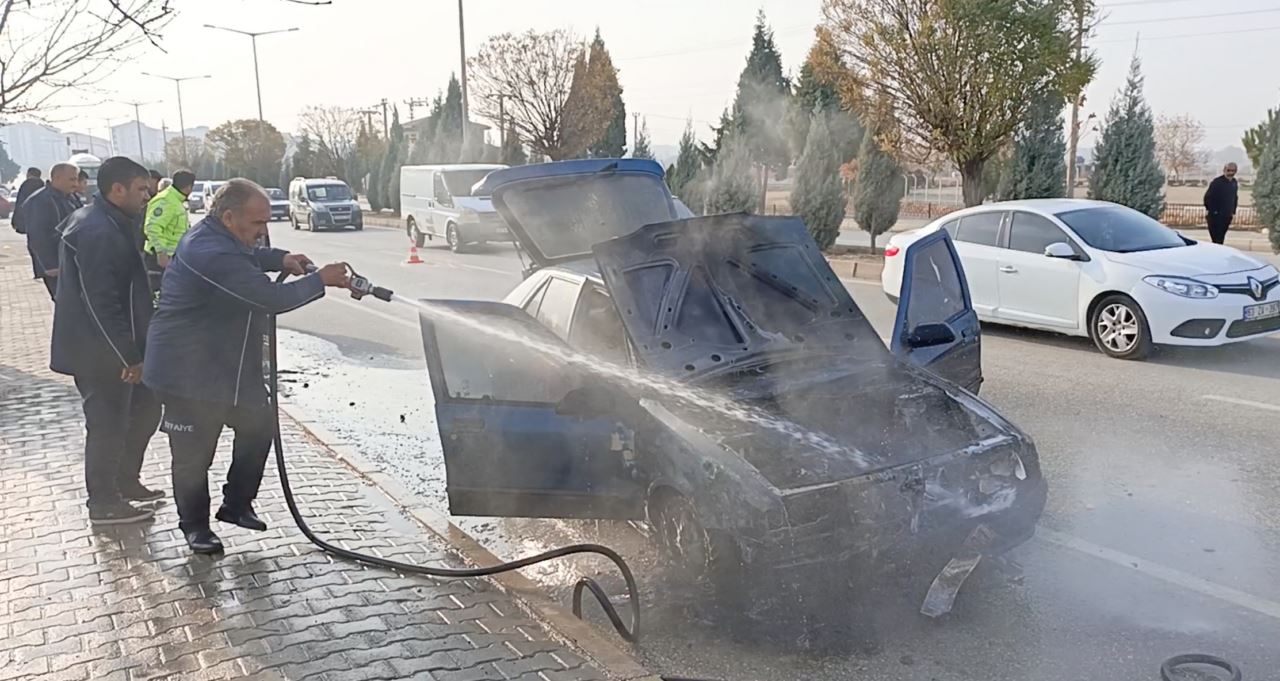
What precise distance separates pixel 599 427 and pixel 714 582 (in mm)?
840

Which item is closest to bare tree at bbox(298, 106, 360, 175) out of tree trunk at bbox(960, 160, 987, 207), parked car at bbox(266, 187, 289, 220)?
parked car at bbox(266, 187, 289, 220)

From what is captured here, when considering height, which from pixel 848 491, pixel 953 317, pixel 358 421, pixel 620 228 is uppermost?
pixel 620 228

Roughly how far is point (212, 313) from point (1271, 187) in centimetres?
1789

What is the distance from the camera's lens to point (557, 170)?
242 inches

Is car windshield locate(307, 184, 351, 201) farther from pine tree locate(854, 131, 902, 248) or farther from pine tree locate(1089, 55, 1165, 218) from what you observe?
pine tree locate(1089, 55, 1165, 218)

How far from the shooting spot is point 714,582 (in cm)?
394

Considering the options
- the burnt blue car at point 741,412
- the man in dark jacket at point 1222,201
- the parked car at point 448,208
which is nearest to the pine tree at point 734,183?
the parked car at point 448,208

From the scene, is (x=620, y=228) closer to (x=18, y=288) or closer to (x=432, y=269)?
(x=432, y=269)

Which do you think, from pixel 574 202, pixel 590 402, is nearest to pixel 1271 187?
pixel 574 202

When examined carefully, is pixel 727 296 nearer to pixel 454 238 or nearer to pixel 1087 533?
pixel 1087 533

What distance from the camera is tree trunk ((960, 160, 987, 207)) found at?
17.1 meters

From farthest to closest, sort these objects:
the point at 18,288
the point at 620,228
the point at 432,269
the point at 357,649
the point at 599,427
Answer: the point at 432,269 < the point at 18,288 < the point at 620,228 < the point at 599,427 < the point at 357,649

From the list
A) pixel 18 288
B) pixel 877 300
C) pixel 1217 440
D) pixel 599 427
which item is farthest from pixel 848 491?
pixel 18 288

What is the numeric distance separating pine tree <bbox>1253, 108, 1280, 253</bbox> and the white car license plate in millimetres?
9914
